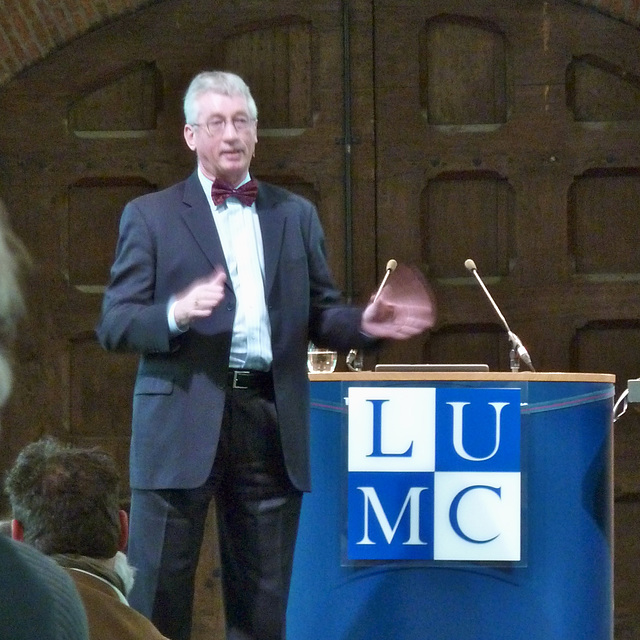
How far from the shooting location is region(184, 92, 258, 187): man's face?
282cm

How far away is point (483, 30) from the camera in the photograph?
16.5 ft

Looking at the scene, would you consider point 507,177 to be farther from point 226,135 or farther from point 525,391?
point 226,135

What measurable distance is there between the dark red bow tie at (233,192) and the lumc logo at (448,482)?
38.5 inches

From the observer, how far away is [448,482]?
3.53m

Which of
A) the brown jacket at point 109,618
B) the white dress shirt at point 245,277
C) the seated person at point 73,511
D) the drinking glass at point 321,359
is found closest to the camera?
the brown jacket at point 109,618

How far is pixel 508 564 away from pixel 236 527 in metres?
1.11

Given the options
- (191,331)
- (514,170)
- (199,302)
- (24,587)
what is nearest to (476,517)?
(191,331)

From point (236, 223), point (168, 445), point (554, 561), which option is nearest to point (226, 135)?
point (236, 223)

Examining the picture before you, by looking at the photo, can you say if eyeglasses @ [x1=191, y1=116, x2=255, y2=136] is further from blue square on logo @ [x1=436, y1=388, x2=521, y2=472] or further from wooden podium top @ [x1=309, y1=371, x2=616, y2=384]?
blue square on logo @ [x1=436, y1=388, x2=521, y2=472]

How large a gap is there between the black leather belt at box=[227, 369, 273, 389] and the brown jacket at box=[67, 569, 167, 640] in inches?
46.6

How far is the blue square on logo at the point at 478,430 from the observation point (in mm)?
3523

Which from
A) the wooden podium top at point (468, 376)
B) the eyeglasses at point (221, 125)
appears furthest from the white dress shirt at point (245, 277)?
the wooden podium top at point (468, 376)

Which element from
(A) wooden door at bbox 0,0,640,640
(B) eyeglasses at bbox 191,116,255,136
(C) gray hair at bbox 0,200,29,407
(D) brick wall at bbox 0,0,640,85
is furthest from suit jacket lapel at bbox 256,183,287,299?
(D) brick wall at bbox 0,0,640,85

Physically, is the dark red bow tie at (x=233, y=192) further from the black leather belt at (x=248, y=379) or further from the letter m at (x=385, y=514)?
the letter m at (x=385, y=514)
